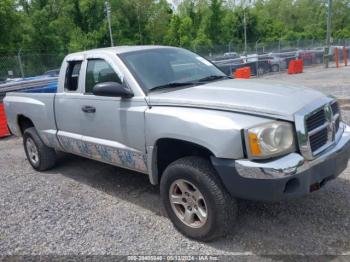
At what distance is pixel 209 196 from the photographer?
10.8 ft

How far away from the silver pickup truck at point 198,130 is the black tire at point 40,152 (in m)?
0.97

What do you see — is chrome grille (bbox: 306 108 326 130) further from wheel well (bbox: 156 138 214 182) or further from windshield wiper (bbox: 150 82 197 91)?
windshield wiper (bbox: 150 82 197 91)

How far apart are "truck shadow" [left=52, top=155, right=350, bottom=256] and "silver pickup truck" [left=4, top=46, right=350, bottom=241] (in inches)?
13.5

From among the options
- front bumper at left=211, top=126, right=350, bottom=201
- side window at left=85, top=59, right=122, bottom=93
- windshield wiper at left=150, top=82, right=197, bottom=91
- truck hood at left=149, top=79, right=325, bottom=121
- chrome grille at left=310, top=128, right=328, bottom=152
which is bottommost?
front bumper at left=211, top=126, right=350, bottom=201

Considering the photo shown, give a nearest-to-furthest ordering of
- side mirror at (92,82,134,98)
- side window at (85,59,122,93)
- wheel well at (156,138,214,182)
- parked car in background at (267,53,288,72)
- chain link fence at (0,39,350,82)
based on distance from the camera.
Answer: wheel well at (156,138,214,182)
side mirror at (92,82,134,98)
side window at (85,59,122,93)
chain link fence at (0,39,350,82)
parked car in background at (267,53,288,72)

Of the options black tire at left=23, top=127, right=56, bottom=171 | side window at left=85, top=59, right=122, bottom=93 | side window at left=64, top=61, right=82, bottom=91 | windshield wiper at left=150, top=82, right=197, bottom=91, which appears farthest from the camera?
black tire at left=23, top=127, right=56, bottom=171

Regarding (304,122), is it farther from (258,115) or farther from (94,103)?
(94,103)

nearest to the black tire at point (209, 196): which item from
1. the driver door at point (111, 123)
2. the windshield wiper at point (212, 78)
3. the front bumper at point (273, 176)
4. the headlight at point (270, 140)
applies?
the front bumper at point (273, 176)

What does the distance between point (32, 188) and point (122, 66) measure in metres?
2.43

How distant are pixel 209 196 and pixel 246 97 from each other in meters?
0.96

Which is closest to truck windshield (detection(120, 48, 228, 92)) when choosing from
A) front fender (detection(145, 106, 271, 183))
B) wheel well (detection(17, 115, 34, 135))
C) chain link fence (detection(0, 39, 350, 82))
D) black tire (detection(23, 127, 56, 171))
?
front fender (detection(145, 106, 271, 183))

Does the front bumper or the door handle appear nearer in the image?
the front bumper

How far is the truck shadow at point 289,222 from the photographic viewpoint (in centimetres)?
335

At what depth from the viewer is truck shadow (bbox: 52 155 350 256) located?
335 cm
